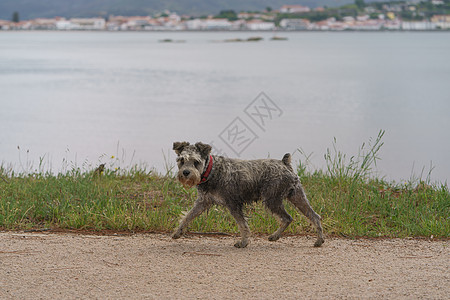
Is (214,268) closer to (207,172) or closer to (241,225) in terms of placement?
(241,225)

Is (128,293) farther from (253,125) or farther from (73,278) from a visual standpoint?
(253,125)

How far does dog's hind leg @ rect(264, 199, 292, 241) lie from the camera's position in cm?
676

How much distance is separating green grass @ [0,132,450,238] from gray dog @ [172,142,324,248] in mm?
449

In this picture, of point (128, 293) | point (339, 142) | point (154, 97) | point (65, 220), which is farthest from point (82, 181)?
point (154, 97)

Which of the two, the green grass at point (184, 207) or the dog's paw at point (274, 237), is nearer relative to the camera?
the dog's paw at point (274, 237)

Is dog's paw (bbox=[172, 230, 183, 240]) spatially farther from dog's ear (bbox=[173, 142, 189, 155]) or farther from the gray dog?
dog's ear (bbox=[173, 142, 189, 155])

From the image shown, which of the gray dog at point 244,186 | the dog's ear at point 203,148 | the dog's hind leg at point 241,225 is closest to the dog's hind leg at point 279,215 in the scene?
the gray dog at point 244,186

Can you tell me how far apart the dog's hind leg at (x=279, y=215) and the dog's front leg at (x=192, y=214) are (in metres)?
0.70


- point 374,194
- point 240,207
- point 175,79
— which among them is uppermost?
point 240,207

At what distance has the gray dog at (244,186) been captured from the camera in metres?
6.60

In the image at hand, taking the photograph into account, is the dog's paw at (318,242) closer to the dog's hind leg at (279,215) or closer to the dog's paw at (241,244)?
the dog's hind leg at (279,215)

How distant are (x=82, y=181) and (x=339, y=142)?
10490 mm

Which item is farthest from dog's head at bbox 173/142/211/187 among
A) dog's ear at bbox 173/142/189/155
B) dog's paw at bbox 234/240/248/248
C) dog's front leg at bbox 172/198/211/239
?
dog's paw at bbox 234/240/248/248

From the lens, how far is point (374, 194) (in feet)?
29.4
